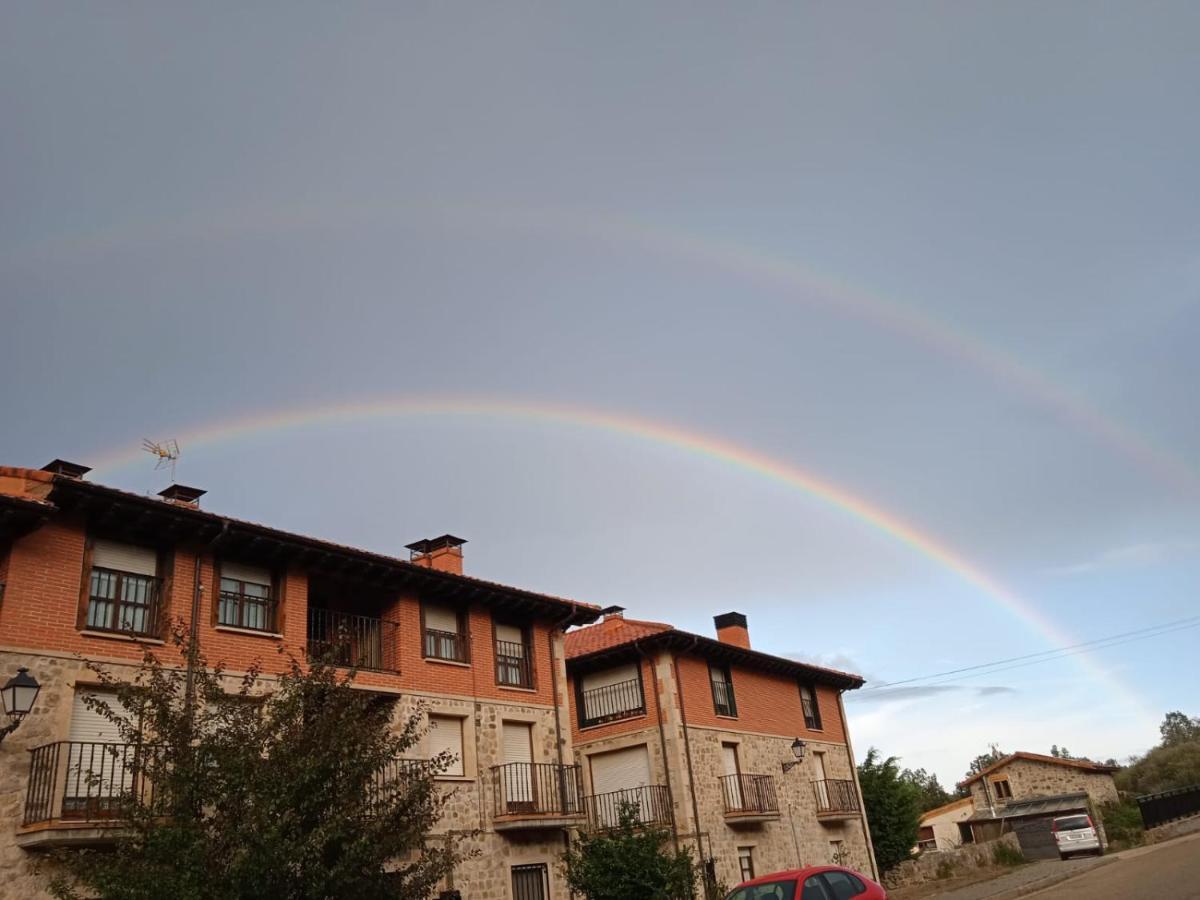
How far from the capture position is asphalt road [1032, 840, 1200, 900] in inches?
659

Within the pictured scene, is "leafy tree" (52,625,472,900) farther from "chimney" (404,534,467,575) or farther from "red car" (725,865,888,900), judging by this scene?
"chimney" (404,534,467,575)

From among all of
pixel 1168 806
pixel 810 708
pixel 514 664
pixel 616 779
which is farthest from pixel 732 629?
pixel 1168 806

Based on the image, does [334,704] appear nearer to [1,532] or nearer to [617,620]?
[1,532]

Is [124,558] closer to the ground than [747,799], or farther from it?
farther from it

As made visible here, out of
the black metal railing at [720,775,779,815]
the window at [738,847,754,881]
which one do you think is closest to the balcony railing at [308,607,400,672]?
the black metal railing at [720,775,779,815]

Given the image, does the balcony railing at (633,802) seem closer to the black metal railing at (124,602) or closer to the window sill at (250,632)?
the window sill at (250,632)

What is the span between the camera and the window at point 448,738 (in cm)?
1767

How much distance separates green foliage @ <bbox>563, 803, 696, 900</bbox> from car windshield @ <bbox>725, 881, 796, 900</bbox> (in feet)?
13.8

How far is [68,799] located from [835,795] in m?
22.9

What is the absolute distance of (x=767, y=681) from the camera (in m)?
28.3

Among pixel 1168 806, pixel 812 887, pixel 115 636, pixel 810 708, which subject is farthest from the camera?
pixel 1168 806

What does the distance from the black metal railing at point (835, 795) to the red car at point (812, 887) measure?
16.3m

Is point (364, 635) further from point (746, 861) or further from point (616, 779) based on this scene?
point (746, 861)

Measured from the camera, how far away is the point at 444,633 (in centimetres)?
1886
